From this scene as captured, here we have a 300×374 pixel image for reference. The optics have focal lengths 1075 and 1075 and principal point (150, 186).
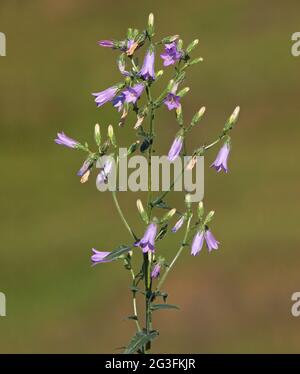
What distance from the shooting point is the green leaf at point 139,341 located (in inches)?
101

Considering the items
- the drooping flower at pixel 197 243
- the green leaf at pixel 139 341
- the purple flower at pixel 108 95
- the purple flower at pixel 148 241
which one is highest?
→ the purple flower at pixel 108 95

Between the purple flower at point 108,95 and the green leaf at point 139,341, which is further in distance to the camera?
the purple flower at point 108,95

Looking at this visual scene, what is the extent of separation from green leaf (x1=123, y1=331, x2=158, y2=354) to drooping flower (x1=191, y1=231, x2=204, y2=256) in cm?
23

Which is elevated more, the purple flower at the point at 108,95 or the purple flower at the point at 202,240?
the purple flower at the point at 108,95

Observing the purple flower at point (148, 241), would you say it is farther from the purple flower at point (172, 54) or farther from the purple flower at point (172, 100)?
the purple flower at point (172, 54)

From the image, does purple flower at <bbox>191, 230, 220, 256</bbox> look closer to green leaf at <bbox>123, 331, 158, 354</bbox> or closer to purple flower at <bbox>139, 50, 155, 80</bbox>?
green leaf at <bbox>123, 331, 158, 354</bbox>

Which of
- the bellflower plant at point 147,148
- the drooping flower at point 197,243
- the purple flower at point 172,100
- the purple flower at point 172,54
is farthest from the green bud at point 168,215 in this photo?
the purple flower at point 172,54

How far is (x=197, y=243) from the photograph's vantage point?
107 inches

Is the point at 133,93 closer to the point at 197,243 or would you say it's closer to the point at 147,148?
the point at 147,148

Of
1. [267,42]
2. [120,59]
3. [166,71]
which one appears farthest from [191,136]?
[120,59]

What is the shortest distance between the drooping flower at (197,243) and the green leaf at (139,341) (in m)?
0.23

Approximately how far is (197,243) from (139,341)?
0.30 m

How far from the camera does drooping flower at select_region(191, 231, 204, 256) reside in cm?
270

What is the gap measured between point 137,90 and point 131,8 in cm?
548
